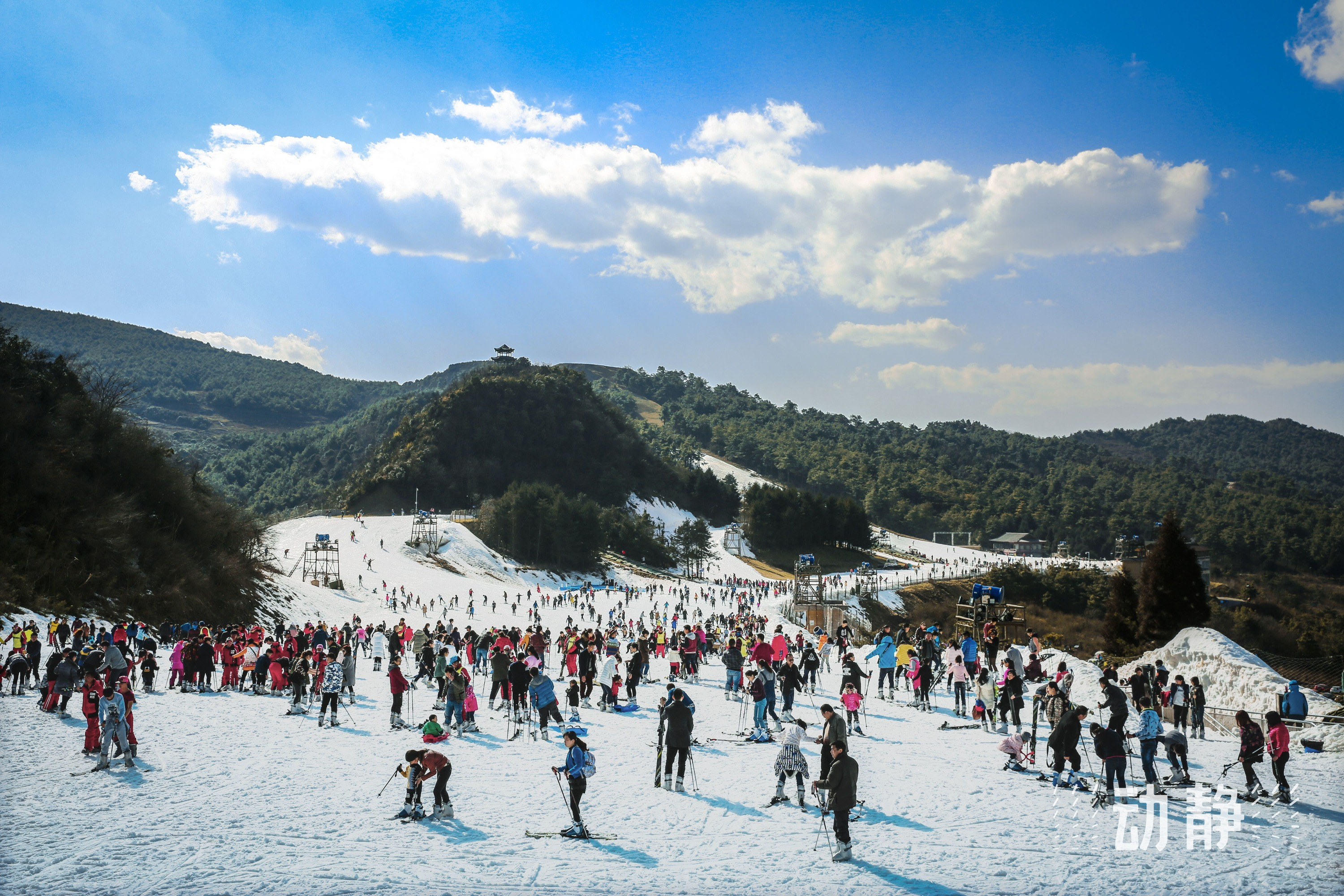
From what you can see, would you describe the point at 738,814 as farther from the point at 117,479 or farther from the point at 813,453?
the point at 813,453

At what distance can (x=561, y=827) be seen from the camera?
8.51 m

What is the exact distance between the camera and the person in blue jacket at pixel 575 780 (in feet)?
26.6

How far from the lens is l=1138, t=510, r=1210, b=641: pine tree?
34375 millimetres

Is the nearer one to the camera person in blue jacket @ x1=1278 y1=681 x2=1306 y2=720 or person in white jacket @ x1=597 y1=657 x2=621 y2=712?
person in blue jacket @ x1=1278 y1=681 x2=1306 y2=720

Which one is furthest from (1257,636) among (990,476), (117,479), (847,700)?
(990,476)

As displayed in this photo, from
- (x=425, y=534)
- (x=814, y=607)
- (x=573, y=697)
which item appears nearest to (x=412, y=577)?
(x=425, y=534)

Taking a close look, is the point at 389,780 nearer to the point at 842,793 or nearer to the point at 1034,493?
the point at 842,793

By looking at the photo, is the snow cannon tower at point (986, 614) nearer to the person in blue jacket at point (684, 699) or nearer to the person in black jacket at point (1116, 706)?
the person in black jacket at point (1116, 706)

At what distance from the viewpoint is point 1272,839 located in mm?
8352

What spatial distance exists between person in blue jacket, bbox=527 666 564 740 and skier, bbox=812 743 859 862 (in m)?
5.51

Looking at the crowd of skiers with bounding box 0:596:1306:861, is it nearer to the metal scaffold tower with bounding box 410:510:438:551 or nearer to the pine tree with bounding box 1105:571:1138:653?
the pine tree with bounding box 1105:571:1138:653

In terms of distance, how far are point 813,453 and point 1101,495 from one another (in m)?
59.5

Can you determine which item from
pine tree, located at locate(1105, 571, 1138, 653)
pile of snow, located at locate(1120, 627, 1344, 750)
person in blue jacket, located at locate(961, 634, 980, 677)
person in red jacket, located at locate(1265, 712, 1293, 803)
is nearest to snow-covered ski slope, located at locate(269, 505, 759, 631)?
pine tree, located at locate(1105, 571, 1138, 653)

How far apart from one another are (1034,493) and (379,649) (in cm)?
14233
